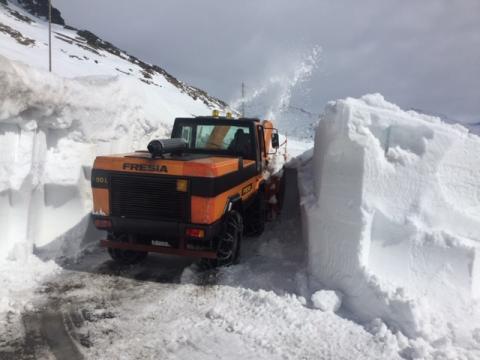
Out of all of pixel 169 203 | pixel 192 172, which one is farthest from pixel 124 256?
pixel 192 172

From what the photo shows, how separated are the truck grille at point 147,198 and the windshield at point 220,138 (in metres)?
1.77

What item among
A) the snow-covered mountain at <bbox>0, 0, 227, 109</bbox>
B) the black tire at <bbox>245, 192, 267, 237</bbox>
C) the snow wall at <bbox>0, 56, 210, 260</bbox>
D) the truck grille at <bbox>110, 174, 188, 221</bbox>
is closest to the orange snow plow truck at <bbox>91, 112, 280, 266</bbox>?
the truck grille at <bbox>110, 174, 188, 221</bbox>

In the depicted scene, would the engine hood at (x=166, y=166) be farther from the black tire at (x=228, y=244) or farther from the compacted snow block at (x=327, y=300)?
the compacted snow block at (x=327, y=300)

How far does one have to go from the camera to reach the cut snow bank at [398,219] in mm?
4293

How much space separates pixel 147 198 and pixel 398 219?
3.08 meters

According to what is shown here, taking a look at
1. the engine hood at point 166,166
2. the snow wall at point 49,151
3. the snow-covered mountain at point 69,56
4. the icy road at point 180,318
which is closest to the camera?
the icy road at point 180,318

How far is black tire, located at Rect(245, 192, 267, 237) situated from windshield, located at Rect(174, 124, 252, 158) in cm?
95

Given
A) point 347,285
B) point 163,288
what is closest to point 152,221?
point 163,288

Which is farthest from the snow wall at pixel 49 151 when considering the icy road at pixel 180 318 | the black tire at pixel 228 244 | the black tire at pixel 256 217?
the black tire at pixel 256 217

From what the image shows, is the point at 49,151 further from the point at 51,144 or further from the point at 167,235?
the point at 167,235

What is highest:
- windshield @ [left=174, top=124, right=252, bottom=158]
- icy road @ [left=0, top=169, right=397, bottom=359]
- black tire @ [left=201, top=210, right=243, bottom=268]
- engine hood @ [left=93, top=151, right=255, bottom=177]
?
windshield @ [left=174, top=124, right=252, bottom=158]

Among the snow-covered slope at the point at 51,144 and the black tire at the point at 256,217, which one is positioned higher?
the snow-covered slope at the point at 51,144

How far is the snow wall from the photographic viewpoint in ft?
18.1

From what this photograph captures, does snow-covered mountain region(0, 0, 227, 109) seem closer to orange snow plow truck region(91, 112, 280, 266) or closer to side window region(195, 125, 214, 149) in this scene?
side window region(195, 125, 214, 149)
